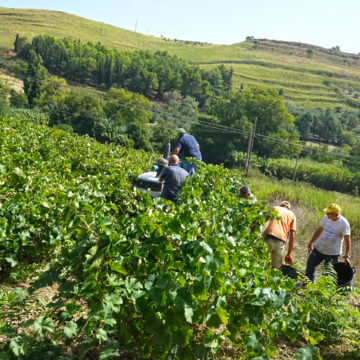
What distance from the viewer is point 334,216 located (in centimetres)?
564

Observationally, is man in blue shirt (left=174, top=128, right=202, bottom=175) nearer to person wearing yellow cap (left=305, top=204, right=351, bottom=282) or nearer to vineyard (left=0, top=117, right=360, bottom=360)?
person wearing yellow cap (left=305, top=204, right=351, bottom=282)

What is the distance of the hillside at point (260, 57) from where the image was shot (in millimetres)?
122344

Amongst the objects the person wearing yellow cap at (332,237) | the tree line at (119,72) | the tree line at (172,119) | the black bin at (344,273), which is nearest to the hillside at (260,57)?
the tree line at (119,72)

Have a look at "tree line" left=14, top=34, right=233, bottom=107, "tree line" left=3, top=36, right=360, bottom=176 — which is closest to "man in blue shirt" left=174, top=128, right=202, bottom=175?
"tree line" left=3, top=36, right=360, bottom=176

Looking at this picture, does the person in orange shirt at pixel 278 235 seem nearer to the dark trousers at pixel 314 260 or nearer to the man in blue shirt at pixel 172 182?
the dark trousers at pixel 314 260

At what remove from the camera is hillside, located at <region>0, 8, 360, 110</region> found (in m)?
122

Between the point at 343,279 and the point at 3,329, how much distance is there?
475cm

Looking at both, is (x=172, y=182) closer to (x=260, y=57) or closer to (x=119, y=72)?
(x=119, y=72)

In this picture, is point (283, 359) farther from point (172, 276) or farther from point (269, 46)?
point (269, 46)

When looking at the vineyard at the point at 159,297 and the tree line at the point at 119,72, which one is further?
the tree line at the point at 119,72

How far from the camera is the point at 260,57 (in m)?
169

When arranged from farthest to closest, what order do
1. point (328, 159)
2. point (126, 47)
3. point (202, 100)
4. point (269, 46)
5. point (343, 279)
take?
1. point (269, 46)
2. point (126, 47)
3. point (202, 100)
4. point (328, 159)
5. point (343, 279)

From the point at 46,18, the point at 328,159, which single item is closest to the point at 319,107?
the point at 328,159

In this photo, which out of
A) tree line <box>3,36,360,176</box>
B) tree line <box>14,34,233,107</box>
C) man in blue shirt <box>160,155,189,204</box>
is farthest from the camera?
tree line <box>14,34,233,107</box>
